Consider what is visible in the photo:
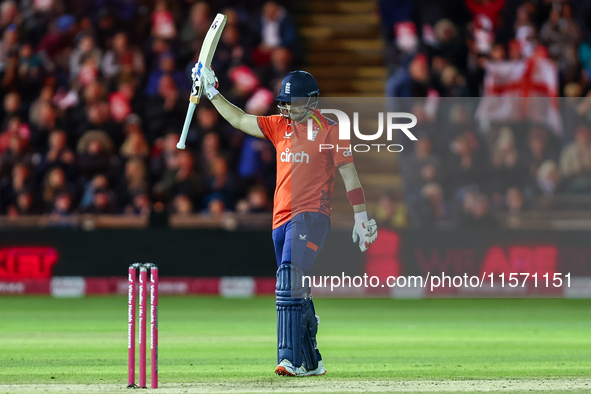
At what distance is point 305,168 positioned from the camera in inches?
307

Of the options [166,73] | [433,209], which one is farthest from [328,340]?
[166,73]

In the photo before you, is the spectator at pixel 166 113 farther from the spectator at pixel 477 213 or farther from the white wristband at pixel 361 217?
the white wristband at pixel 361 217

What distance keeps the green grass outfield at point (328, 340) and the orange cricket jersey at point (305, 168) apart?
125 cm

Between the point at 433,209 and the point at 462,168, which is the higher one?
the point at 462,168

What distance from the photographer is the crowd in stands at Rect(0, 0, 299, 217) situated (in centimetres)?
1596

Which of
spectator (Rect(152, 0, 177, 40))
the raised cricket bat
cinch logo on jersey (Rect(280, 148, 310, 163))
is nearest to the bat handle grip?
the raised cricket bat

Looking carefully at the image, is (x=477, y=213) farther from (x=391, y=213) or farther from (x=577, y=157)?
(x=577, y=157)

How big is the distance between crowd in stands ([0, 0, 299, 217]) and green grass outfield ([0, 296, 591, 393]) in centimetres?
172

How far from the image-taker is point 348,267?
1442cm

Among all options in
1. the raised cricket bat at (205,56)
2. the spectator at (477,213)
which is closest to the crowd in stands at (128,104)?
the spectator at (477,213)

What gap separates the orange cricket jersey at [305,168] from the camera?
25.6 ft

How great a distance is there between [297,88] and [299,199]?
0.80 meters

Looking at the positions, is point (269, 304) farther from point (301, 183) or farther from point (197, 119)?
point (301, 183)

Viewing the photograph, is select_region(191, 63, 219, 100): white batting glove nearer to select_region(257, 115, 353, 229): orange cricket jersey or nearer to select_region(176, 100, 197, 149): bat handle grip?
select_region(176, 100, 197, 149): bat handle grip
